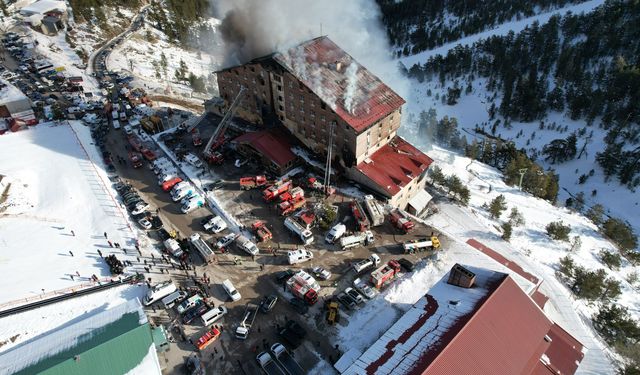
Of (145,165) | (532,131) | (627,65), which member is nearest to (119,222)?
(145,165)

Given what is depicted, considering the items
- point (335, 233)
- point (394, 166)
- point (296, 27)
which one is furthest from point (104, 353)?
point (296, 27)

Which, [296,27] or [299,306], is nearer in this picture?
[299,306]

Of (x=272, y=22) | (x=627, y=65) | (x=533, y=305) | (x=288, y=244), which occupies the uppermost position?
(x=627, y=65)

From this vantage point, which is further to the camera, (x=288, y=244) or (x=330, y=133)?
(x=330, y=133)

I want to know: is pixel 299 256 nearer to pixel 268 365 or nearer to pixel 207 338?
pixel 268 365

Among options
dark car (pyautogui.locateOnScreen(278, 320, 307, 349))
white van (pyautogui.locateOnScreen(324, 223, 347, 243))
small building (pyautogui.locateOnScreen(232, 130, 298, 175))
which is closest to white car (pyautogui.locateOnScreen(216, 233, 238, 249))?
white van (pyautogui.locateOnScreen(324, 223, 347, 243))

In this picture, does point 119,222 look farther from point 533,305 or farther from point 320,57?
point 533,305
